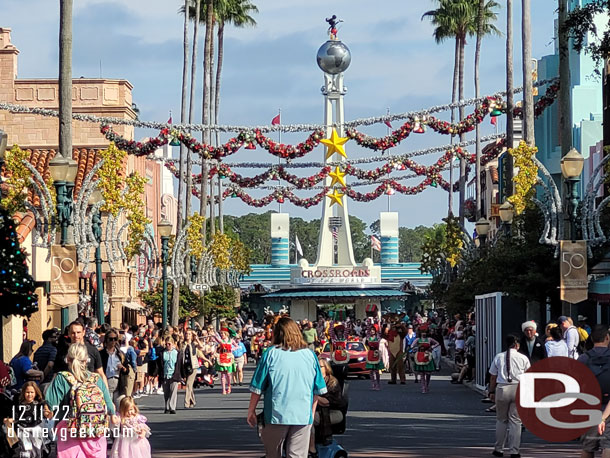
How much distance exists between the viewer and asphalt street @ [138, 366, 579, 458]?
710 inches

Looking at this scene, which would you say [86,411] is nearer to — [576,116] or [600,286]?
[600,286]

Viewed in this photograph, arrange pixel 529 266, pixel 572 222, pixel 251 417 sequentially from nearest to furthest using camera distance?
pixel 251 417 → pixel 572 222 → pixel 529 266

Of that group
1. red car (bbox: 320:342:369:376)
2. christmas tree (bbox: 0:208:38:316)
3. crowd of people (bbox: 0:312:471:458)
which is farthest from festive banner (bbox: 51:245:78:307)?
red car (bbox: 320:342:369:376)

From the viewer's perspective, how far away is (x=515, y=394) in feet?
58.2

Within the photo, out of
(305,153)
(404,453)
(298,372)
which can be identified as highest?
(305,153)

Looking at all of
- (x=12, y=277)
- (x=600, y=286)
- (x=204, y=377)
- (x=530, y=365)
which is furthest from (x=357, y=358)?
(x=530, y=365)

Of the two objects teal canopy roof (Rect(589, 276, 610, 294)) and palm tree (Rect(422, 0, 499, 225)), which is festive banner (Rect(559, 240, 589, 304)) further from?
palm tree (Rect(422, 0, 499, 225))

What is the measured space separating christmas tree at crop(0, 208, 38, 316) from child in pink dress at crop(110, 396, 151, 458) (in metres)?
6.63

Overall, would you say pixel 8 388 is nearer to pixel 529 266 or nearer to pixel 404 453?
pixel 404 453

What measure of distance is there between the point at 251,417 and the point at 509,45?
3317 centimetres

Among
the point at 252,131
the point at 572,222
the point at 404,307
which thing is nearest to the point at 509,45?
the point at 252,131

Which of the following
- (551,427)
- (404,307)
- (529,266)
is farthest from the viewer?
(404,307)

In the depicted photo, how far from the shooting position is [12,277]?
20.9 metres

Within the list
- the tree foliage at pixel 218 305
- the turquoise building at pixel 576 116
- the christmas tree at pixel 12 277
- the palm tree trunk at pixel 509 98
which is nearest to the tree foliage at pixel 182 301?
the tree foliage at pixel 218 305
